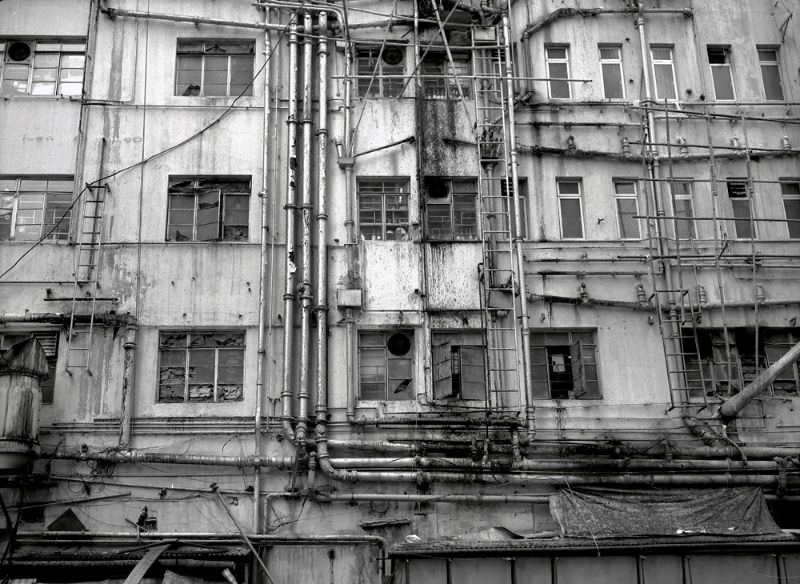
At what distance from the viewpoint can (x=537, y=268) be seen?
68.1 ft

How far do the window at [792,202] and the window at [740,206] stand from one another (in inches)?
40.0

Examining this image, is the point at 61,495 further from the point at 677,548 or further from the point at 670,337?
the point at 670,337

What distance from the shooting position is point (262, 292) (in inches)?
785

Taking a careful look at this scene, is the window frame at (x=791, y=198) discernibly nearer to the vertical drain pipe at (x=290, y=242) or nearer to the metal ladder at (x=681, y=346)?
the metal ladder at (x=681, y=346)

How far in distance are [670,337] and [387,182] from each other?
797 cm

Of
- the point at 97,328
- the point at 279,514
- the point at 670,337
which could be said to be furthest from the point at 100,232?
the point at 670,337

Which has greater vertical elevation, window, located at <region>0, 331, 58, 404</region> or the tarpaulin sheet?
window, located at <region>0, 331, 58, 404</region>

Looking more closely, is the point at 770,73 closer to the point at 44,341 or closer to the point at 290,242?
the point at 290,242

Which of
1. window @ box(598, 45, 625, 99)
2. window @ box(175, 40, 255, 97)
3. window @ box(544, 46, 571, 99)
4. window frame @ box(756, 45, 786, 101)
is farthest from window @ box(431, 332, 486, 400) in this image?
window frame @ box(756, 45, 786, 101)

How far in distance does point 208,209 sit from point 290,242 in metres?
2.48

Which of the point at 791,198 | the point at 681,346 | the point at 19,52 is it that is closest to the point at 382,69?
the point at 19,52

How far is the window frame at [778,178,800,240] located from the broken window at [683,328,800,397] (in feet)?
8.72

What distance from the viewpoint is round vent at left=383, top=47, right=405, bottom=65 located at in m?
22.4

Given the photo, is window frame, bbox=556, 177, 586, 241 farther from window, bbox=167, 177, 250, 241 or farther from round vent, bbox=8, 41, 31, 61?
round vent, bbox=8, 41, 31, 61
